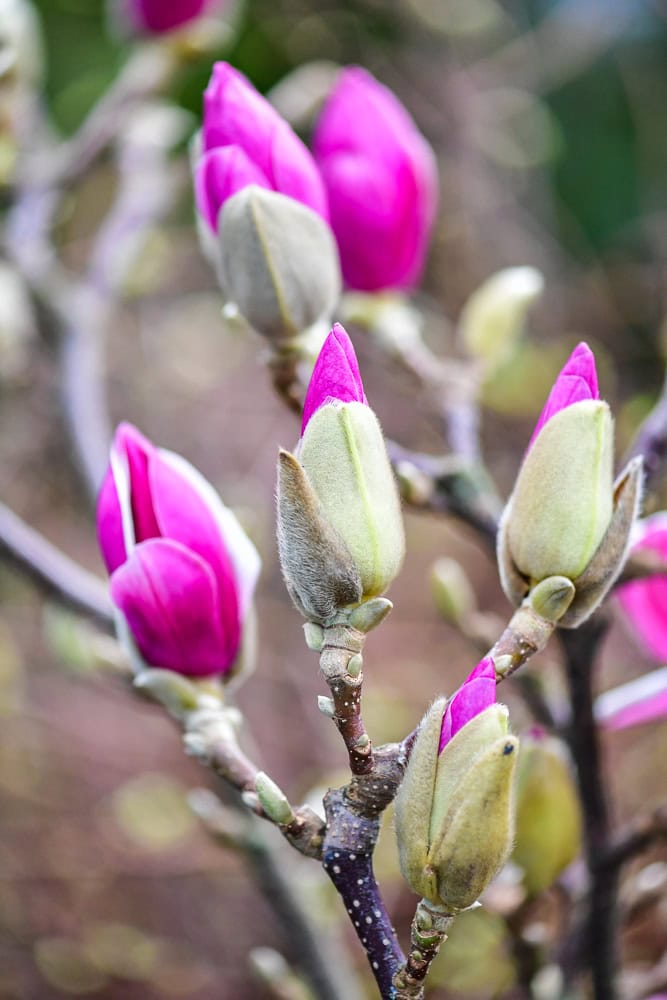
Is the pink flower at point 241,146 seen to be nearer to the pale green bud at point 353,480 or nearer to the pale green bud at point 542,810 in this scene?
the pale green bud at point 353,480

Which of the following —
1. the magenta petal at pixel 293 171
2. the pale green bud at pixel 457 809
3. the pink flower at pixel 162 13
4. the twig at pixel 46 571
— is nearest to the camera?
the pale green bud at pixel 457 809

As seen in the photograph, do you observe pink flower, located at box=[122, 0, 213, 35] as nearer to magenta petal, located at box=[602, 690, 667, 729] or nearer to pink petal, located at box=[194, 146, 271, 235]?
pink petal, located at box=[194, 146, 271, 235]

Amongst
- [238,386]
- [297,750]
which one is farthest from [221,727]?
[238,386]

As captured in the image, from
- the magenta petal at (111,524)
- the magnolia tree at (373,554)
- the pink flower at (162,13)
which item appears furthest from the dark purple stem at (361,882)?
the pink flower at (162,13)

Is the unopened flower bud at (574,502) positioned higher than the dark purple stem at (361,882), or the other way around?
the unopened flower bud at (574,502)

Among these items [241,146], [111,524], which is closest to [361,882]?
[111,524]

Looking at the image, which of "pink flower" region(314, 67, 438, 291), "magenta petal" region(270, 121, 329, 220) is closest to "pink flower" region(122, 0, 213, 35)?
"pink flower" region(314, 67, 438, 291)

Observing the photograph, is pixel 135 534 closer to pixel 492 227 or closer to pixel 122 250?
pixel 122 250

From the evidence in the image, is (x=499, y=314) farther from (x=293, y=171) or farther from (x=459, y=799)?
(x=459, y=799)

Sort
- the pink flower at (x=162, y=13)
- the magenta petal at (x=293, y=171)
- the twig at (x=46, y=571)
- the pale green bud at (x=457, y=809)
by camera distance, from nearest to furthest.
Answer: the pale green bud at (x=457, y=809), the magenta petal at (x=293, y=171), the twig at (x=46, y=571), the pink flower at (x=162, y=13)
